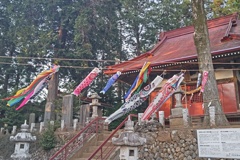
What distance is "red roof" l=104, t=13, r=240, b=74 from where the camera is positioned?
989cm

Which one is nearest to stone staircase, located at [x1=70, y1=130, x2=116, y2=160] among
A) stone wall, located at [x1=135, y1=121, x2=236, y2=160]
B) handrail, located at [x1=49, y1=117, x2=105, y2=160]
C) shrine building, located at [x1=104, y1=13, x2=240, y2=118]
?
handrail, located at [x1=49, y1=117, x2=105, y2=160]

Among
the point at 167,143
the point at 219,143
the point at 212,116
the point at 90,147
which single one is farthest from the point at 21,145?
the point at 212,116

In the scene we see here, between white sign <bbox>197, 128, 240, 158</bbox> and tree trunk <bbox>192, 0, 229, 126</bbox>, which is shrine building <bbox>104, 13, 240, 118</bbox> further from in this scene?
white sign <bbox>197, 128, 240, 158</bbox>

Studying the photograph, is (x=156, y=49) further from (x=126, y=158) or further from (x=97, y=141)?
(x=126, y=158)

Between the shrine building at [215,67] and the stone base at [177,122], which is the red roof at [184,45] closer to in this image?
the shrine building at [215,67]

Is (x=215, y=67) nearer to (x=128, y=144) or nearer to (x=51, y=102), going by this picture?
(x=128, y=144)

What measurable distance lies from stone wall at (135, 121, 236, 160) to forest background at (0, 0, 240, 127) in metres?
11.0

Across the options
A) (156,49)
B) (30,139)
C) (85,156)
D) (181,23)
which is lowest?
(85,156)

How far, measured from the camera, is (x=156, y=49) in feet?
45.8

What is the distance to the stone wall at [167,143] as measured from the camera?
6.86 metres

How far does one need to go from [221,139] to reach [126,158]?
2354 millimetres

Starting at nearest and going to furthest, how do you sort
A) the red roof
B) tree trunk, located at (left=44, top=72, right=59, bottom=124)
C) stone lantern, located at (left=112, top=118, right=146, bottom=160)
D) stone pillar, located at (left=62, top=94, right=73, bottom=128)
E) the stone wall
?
→ stone lantern, located at (left=112, top=118, right=146, bottom=160)
the stone wall
the red roof
stone pillar, located at (left=62, top=94, right=73, bottom=128)
tree trunk, located at (left=44, top=72, right=59, bottom=124)

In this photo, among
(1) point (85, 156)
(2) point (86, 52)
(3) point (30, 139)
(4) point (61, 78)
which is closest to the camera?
(3) point (30, 139)

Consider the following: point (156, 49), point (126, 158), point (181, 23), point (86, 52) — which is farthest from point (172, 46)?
point (126, 158)
